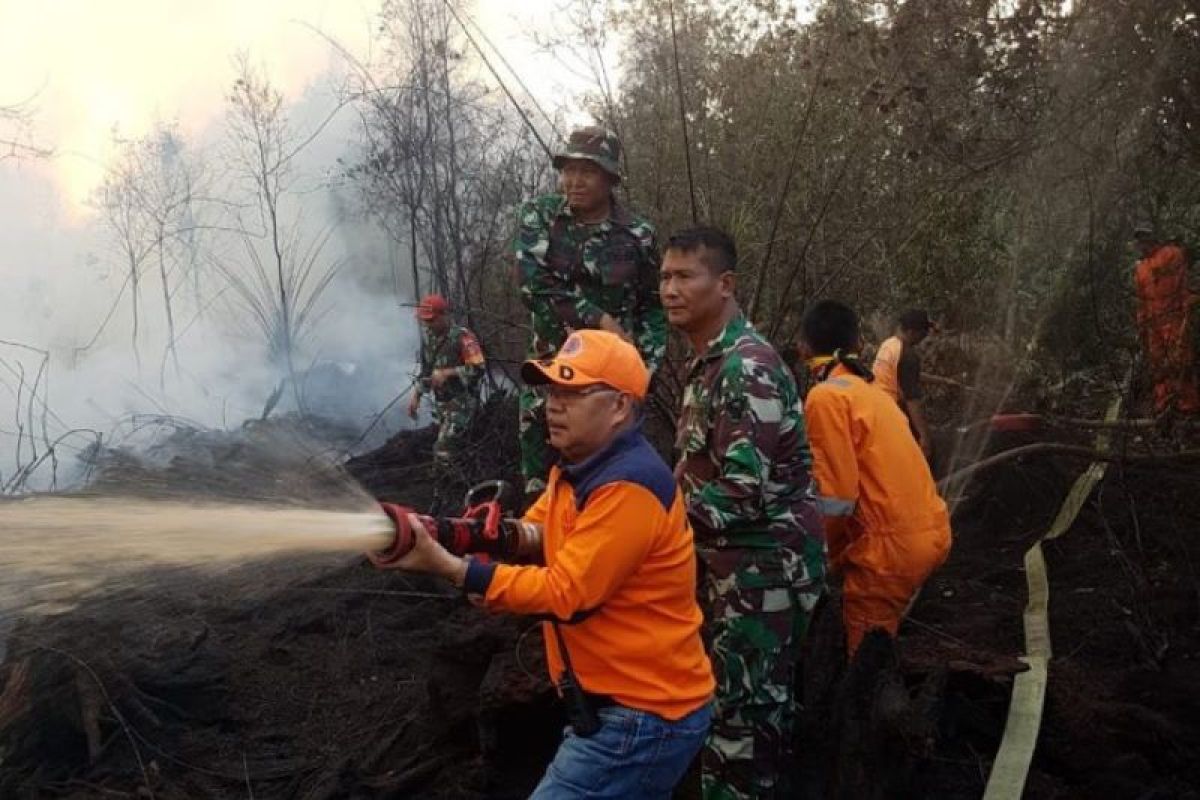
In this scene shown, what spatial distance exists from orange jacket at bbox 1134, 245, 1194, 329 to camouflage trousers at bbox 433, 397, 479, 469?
18.6 ft

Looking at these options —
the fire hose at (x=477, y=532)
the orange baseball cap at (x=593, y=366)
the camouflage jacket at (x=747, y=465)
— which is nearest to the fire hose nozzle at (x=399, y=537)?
the fire hose at (x=477, y=532)

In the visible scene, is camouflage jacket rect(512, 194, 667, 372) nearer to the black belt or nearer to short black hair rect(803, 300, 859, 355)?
short black hair rect(803, 300, 859, 355)

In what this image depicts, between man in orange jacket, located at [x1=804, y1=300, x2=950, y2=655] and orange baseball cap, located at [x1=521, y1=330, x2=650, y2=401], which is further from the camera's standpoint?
man in orange jacket, located at [x1=804, y1=300, x2=950, y2=655]

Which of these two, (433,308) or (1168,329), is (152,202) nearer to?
(433,308)

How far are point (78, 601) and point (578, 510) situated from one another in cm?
373

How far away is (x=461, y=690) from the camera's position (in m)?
4.89

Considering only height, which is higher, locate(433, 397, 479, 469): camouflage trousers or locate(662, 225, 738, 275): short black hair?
locate(662, 225, 738, 275): short black hair

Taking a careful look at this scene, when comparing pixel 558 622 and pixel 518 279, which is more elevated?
pixel 518 279

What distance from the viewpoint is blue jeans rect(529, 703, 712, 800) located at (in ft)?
8.80

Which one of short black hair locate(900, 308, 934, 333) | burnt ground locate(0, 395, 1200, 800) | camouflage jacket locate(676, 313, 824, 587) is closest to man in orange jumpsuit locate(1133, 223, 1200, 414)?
burnt ground locate(0, 395, 1200, 800)

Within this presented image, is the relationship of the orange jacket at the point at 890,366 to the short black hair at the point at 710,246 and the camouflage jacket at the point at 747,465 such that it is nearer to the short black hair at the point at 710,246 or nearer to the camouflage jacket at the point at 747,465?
the camouflage jacket at the point at 747,465

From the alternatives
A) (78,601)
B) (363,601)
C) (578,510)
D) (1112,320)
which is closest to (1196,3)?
(1112,320)

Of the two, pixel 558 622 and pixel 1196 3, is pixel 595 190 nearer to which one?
pixel 558 622

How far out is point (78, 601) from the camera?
5.37 meters
